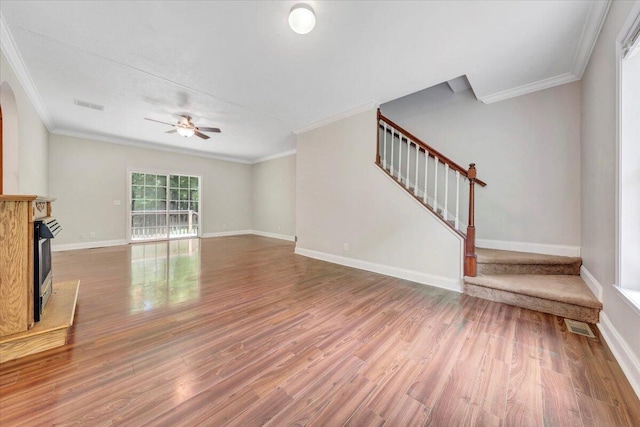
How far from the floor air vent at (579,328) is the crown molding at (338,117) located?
3.39 metres

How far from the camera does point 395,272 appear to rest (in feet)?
11.6

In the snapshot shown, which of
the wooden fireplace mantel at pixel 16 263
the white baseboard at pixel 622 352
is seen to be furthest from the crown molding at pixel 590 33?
the wooden fireplace mantel at pixel 16 263

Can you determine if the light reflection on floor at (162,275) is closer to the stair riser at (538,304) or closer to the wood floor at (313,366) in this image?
the wood floor at (313,366)

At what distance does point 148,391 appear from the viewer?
1.31 meters

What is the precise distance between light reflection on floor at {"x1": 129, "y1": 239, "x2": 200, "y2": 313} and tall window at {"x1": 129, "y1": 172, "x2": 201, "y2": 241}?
0.78 metres

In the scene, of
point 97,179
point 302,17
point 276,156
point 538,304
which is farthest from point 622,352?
point 97,179

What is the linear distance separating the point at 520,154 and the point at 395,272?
238 centimetres

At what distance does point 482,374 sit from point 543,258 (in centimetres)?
222

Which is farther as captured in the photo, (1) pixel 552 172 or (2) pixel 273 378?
(1) pixel 552 172

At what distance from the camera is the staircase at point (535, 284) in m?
2.17

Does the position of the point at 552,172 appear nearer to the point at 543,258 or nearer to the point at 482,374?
the point at 543,258

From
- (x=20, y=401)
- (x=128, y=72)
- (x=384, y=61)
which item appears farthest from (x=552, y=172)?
(x=128, y=72)

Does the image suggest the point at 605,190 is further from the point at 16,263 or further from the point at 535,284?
the point at 16,263

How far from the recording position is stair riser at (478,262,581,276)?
2.81 metres
